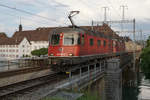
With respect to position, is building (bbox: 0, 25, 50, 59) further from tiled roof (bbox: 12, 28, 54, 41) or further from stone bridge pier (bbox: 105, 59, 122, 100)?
stone bridge pier (bbox: 105, 59, 122, 100)

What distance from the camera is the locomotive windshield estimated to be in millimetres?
13158

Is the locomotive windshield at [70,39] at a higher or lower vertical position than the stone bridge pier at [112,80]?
higher

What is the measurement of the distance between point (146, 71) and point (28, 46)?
42451 millimetres

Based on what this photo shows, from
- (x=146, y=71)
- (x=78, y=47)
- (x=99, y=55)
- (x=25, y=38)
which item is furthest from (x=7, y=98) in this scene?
(x=25, y=38)

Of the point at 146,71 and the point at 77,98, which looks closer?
the point at 77,98

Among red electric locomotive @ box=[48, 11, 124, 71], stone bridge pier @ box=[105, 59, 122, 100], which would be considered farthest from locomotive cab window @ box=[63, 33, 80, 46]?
stone bridge pier @ box=[105, 59, 122, 100]

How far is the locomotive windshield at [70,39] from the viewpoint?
43.2ft

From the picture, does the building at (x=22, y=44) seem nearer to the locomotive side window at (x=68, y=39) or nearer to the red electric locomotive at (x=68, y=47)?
the red electric locomotive at (x=68, y=47)

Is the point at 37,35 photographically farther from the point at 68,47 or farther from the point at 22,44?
the point at 68,47

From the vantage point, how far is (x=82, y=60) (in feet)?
44.5

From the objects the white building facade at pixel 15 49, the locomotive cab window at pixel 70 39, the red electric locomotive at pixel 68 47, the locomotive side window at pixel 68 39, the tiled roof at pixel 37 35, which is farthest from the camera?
the tiled roof at pixel 37 35

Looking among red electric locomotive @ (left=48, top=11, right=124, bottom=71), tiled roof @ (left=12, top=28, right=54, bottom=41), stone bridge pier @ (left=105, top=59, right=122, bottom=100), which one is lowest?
stone bridge pier @ (left=105, top=59, right=122, bottom=100)

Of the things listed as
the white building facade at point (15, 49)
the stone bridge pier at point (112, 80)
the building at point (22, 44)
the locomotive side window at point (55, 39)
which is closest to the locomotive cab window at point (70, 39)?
the locomotive side window at point (55, 39)

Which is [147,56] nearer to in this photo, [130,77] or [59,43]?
[130,77]
